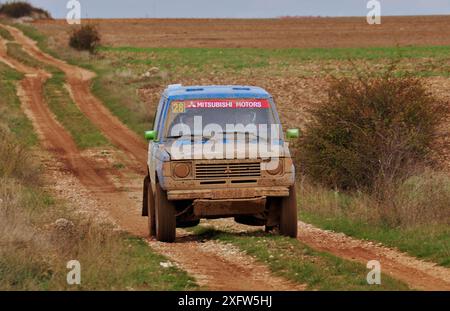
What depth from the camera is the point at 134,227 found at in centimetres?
1706

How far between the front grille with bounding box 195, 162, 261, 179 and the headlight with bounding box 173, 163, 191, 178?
0.13 m

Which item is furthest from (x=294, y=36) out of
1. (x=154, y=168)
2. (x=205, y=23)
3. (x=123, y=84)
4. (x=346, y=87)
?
(x=154, y=168)

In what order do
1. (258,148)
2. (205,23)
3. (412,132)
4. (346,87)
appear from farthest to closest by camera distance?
(205,23) < (346,87) < (412,132) < (258,148)

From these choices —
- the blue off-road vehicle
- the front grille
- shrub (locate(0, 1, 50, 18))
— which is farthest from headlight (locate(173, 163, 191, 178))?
shrub (locate(0, 1, 50, 18))

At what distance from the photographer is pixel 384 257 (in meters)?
13.3

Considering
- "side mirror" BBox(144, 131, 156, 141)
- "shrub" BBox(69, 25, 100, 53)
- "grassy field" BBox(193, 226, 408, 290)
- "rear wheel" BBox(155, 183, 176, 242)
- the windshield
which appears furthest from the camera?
"shrub" BBox(69, 25, 100, 53)

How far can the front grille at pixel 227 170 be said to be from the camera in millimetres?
13969

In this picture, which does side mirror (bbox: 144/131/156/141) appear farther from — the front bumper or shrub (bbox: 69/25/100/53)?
shrub (bbox: 69/25/100/53)

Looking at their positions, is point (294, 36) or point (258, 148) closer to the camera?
point (258, 148)

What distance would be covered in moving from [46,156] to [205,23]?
3892 inches

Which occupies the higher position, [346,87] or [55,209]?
[346,87]

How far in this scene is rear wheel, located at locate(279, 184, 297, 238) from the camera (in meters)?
14.2

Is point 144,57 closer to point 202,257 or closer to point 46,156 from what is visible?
point 46,156

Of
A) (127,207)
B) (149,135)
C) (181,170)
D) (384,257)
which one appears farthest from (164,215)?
(127,207)
